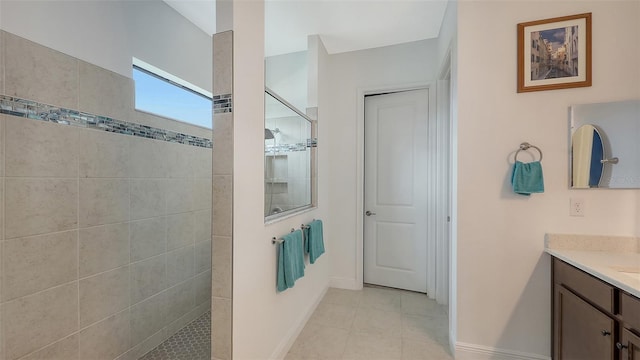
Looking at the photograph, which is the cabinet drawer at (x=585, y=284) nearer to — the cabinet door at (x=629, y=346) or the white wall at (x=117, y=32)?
the cabinet door at (x=629, y=346)

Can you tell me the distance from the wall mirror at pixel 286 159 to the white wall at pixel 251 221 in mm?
158

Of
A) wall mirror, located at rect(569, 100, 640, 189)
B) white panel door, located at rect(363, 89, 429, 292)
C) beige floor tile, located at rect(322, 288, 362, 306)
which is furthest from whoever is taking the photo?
white panel door, located at rect(363, 89, 429, 292)

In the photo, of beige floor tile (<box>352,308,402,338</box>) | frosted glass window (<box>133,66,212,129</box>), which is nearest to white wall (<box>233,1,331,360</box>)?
beige floor tile (<box>352,308,402,338</box>)

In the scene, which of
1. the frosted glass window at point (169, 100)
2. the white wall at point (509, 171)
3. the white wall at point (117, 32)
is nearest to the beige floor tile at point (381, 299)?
the white wall at point (509, 171)

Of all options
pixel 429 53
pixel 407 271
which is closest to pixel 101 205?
pixel 407 271

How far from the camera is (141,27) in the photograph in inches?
75.9

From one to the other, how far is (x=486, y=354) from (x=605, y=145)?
5.04 ft

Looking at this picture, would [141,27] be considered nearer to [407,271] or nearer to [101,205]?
[101,205]

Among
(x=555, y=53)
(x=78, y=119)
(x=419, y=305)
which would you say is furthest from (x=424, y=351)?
(x=78, y=119)

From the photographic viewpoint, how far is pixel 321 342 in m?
2.05

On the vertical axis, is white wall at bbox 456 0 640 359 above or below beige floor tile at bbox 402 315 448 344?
above

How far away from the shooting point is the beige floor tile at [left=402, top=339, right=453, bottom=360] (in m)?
1.89

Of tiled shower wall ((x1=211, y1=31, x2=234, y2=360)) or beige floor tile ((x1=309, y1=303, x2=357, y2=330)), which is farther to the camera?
beige floor tile ((x1=309, y1=303, x2=357, y2=330))

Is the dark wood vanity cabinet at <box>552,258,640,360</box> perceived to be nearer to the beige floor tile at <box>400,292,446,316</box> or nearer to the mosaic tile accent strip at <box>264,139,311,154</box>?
the beige floor tile at <box>400,292,446,316</box>
